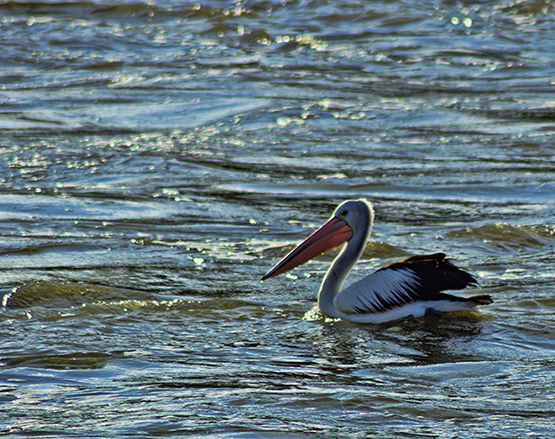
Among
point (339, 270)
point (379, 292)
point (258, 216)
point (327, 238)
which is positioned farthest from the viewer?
point (258, 216)

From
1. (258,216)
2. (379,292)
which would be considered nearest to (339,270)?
(379,292)

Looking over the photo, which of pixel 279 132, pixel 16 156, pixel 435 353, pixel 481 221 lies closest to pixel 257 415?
pixel 435 353

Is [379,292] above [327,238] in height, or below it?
below

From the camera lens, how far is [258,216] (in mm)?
8305

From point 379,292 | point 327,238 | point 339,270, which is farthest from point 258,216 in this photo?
point 379,292

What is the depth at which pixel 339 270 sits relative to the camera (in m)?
6.13

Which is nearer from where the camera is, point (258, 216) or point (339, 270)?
point (339, 270)

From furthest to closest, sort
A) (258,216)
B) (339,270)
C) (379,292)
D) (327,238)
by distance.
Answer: (258,216) < (327,238) < (339,270) < (379,292)

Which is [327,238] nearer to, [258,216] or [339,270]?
[339,270]

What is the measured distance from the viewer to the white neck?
19.5ft

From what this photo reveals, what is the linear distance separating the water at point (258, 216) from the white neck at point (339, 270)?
141 mm

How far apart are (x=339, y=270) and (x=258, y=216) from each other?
7.45 ft

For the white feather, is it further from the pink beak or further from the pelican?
the pink beak

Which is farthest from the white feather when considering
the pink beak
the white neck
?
the pink beak
